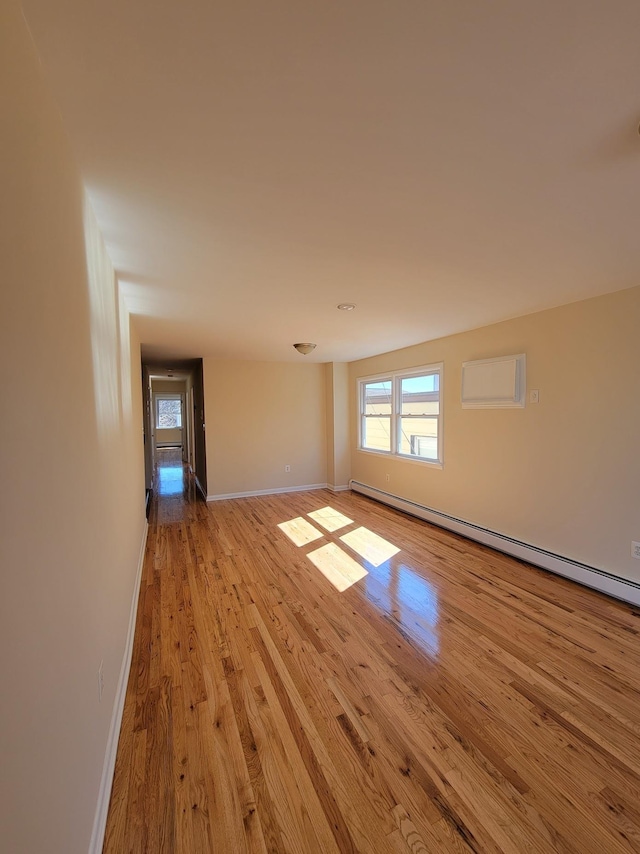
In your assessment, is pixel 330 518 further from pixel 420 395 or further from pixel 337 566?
pixel 420 395

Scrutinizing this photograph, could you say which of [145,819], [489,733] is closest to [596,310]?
[489,733]

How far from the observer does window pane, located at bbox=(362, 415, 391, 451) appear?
5.61 meters

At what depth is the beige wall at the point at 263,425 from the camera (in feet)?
19.0

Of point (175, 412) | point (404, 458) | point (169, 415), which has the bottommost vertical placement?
point (404, 458)

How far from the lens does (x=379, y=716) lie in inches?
66.2

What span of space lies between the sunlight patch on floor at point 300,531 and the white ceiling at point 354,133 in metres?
2.88

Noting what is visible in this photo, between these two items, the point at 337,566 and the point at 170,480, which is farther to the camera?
the point at 170,480

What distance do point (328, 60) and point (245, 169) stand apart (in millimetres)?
509

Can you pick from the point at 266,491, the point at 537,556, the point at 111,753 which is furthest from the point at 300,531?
the point at 111,753

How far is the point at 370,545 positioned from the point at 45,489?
11.2 ft

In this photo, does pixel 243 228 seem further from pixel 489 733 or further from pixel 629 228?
pixel 489 733

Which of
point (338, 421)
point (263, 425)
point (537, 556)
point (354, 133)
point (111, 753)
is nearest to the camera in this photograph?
point (354, 133)

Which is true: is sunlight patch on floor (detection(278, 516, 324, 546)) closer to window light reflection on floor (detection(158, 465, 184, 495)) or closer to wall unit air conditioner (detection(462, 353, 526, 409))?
wall unit air conditioner (detection(462, 353, 526, 409))

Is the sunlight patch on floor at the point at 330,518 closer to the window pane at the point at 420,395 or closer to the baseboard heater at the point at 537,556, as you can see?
the baseboard heater at the point at 537,556
